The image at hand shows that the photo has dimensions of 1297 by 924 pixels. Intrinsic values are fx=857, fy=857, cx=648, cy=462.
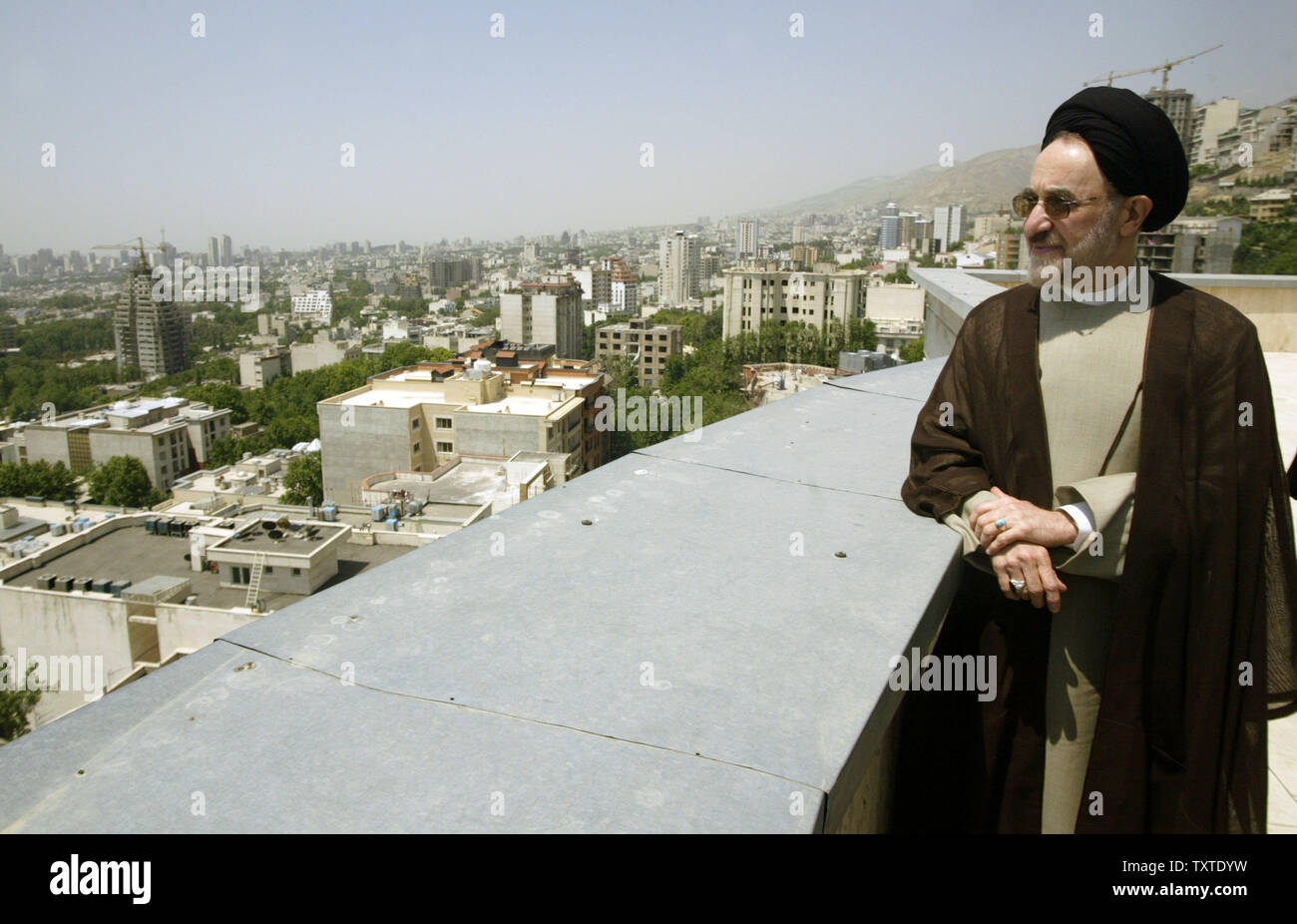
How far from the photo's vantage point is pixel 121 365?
6694 cm

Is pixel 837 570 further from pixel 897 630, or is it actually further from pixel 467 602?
pixel 467 602

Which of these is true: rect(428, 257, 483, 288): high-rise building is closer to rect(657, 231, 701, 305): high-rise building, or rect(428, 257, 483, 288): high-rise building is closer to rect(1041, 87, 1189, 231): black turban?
rect(657, 231, 701, 305): high-rise building

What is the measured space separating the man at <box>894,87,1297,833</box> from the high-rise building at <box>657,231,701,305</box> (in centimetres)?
8718

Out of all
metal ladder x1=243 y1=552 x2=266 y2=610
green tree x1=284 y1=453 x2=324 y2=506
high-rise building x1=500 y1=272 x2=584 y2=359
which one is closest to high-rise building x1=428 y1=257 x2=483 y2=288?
high-rise building x1=500 y1=272 x2=584 y2=359

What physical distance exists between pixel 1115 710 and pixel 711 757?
2.10 ft

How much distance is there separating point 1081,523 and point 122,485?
37.4m

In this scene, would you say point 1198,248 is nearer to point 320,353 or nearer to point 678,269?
point 320,353

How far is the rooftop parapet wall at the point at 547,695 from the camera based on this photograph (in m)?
0.75

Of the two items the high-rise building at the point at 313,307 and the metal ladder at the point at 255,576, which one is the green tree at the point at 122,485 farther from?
the high-rise building at the point at 313,307


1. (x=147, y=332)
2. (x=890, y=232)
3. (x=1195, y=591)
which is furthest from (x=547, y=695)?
(x=890, y=232)

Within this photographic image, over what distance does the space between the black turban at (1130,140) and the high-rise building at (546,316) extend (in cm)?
5288

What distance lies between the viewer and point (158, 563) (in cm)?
1357

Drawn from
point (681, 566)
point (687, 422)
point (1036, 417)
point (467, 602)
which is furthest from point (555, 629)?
→ point (687, 422)

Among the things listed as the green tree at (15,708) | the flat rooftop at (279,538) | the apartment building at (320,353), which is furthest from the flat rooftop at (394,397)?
the apartment building at (320,353)
